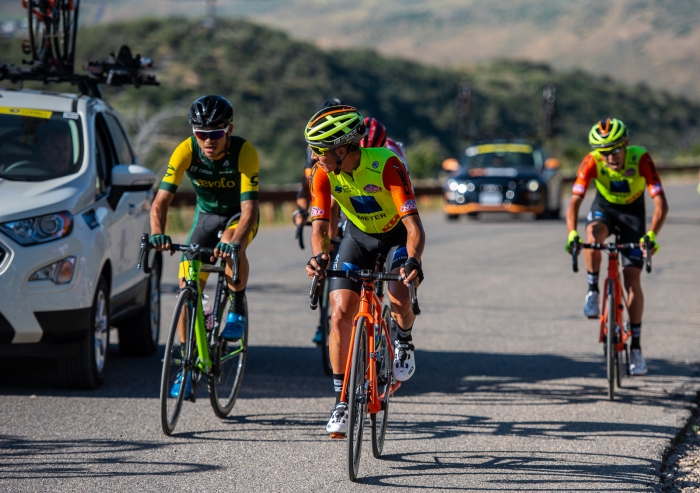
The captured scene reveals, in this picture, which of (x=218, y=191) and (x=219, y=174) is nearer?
(x=219, y=174)

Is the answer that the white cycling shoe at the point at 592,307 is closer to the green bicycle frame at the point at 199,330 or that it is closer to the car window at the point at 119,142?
the green bicycle frame at the point at 199,330

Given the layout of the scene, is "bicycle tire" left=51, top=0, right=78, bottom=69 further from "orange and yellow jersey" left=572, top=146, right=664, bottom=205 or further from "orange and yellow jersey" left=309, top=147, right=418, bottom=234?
"orange and yellow jersey" left=572, top=146, right=664, bottom=205

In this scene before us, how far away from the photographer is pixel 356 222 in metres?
6.41

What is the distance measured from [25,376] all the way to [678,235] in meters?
16.4

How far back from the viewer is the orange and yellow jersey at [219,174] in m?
7.07

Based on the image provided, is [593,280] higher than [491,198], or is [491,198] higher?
[593,280]

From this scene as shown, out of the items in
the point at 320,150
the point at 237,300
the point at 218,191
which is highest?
the point at 320,150

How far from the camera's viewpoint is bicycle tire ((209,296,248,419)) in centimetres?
695

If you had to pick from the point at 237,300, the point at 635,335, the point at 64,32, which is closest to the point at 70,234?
the point at 237,300

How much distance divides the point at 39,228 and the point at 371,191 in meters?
2.44

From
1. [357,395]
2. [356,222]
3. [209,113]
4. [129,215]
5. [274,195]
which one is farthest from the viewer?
[274,195]

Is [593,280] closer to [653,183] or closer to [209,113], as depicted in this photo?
[653,183]

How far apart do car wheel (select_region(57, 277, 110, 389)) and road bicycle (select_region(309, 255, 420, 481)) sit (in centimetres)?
229

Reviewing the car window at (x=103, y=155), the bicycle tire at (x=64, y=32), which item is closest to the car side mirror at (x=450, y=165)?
the bicycle tire at (x=64, y=32)
